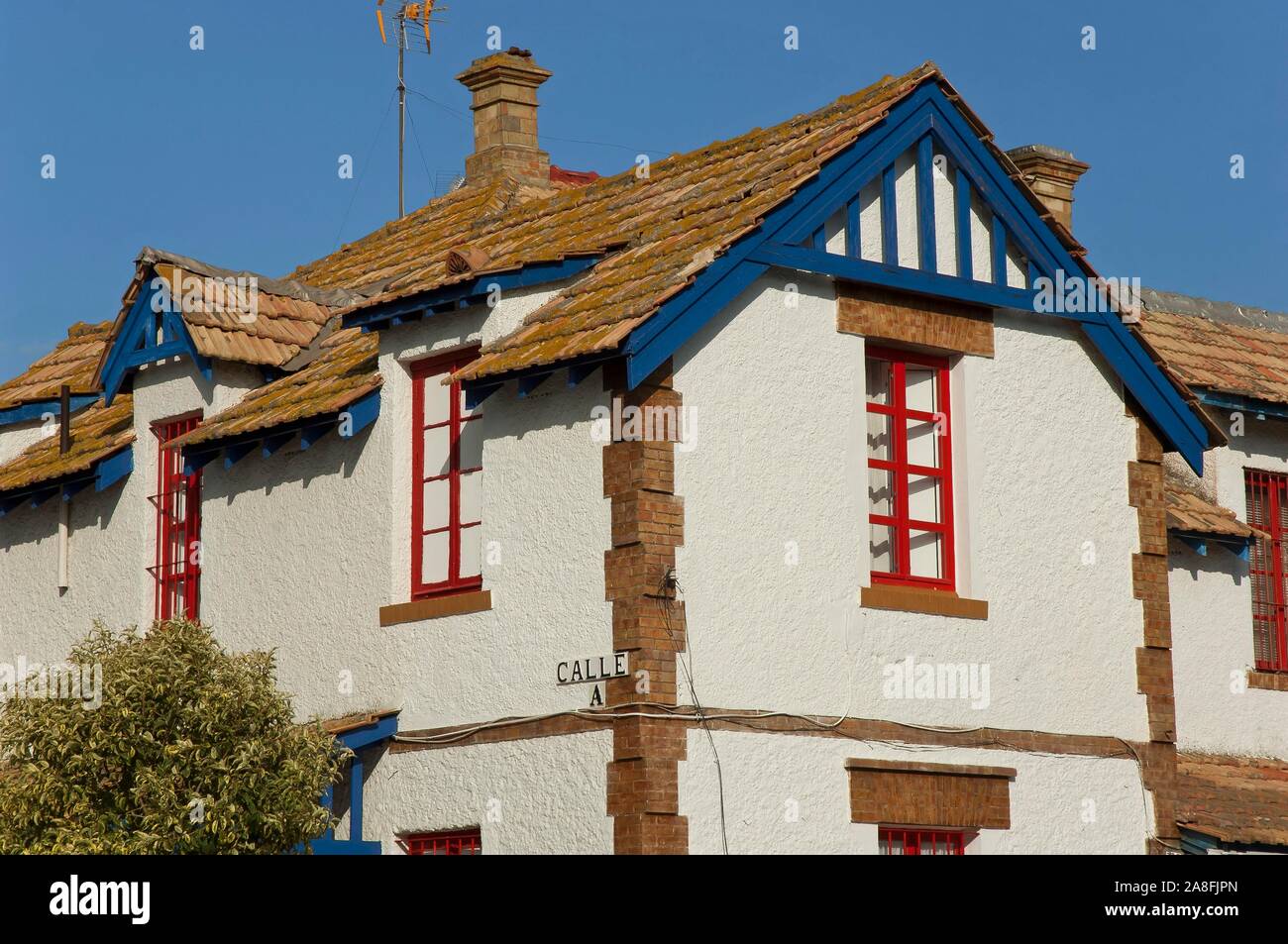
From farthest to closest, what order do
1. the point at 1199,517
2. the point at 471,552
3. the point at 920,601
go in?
1. the point at 1199,517
2. the point at 471,552
3. the point at 920,601

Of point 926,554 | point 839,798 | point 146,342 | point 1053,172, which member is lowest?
point 839,798

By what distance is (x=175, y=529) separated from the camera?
798 inches

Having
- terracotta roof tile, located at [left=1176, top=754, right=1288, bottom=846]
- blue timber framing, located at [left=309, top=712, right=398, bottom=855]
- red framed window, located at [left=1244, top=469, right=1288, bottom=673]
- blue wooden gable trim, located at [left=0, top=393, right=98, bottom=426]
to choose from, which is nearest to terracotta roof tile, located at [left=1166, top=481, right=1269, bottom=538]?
red framed window, located at [left=1244, top=469, right=1288, bottom=673]

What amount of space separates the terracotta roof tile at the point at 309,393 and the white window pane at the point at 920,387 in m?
4.43

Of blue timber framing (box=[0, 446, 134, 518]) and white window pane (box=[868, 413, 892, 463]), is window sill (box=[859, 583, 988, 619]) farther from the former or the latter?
blue timber framing (box=[0, 446, 134, 518])

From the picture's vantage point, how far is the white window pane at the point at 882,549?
17.2 m

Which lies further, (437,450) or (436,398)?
(436,398)

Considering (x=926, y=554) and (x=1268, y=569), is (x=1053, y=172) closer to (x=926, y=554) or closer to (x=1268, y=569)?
(x=1268, y=569)

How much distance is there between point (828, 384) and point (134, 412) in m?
7.86

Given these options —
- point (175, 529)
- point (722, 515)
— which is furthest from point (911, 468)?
point (175, 529)

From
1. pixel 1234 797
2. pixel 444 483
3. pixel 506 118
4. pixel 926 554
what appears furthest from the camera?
pixel 506 118

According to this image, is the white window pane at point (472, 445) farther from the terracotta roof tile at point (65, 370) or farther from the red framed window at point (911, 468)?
the terracotta roof tile at point (65, 370)

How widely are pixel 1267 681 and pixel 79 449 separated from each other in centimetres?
1219
